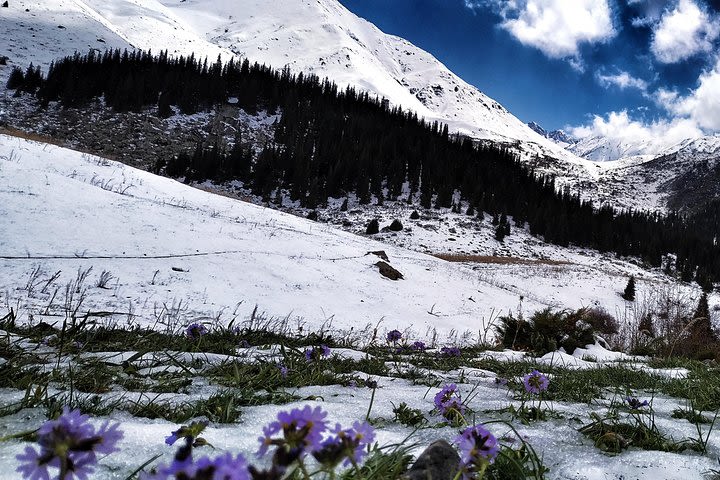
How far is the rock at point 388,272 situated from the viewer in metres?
11.4

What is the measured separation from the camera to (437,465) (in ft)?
2.93

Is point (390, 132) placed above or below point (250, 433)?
above

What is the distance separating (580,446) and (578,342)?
6.27 metres

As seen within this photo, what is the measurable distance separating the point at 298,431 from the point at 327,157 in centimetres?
6273

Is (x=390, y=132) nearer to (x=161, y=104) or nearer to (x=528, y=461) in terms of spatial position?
(x=161, y=104)

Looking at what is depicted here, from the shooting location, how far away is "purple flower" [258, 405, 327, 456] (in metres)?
0.50

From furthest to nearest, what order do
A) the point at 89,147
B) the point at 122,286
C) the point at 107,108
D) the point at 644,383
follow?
the point at 107,108 → the point at 89,147 → the point at 122,286 → the point at 644,383

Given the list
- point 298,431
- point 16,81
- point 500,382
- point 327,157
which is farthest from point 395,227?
point 16,81

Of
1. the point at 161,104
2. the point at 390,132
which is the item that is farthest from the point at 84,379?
the point at 390,132

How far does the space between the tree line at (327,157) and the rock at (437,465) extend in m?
49.8

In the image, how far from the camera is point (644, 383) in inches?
115

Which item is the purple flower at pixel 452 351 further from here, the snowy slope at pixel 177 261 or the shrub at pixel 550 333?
the shrub at pixel 550 333

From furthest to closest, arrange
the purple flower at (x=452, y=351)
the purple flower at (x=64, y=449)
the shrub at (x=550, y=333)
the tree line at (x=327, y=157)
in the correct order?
the tree line at (x=327, y=157) < the shrub at (x=550, y=333) < the purple flower at (x=452, y=351) < the purple flower at (x=64, y=449)

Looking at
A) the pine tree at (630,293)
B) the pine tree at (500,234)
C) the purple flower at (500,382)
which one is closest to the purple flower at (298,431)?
the purple flower at (500,382)
